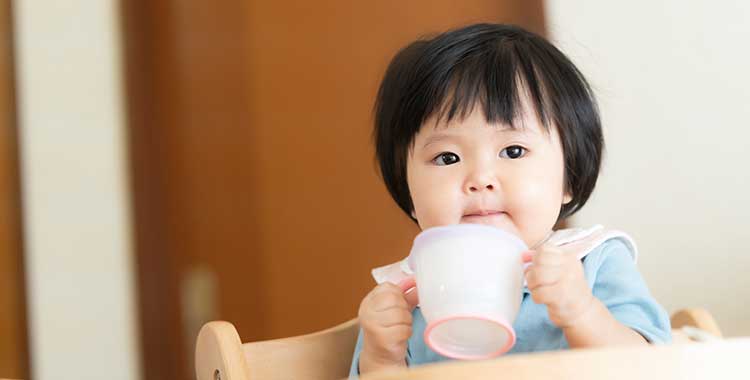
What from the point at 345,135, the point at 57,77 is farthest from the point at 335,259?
the point at 57,77

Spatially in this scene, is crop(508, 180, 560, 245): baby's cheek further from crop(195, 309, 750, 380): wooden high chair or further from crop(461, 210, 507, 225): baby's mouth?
crop(195, 309, 750, 380): wooden high chair

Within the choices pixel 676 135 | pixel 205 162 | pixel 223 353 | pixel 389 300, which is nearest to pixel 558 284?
pixel 389 300

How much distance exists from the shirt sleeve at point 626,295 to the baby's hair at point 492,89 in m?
0.13

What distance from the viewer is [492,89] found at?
3.24 ft

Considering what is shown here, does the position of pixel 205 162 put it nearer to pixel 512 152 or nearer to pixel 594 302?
pixel 512 152

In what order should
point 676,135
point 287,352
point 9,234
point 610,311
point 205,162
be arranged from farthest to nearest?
point 205,162, point 9,234, point 676,135, point 287,352, point 610,311

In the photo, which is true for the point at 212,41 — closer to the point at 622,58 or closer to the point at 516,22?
the point at 516,22

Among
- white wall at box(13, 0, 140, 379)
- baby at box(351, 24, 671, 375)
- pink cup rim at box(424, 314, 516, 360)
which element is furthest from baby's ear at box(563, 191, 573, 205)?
white wall at box(13, 0, 140, 379)

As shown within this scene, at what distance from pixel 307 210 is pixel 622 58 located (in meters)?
0.79

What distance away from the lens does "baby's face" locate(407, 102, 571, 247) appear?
95cm

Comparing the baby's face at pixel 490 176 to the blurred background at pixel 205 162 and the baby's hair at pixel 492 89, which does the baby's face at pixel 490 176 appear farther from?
the blurred background at pixel 205 162

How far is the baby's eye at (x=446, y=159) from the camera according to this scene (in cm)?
98

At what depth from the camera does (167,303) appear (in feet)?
7.24

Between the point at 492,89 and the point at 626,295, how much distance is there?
25cm
